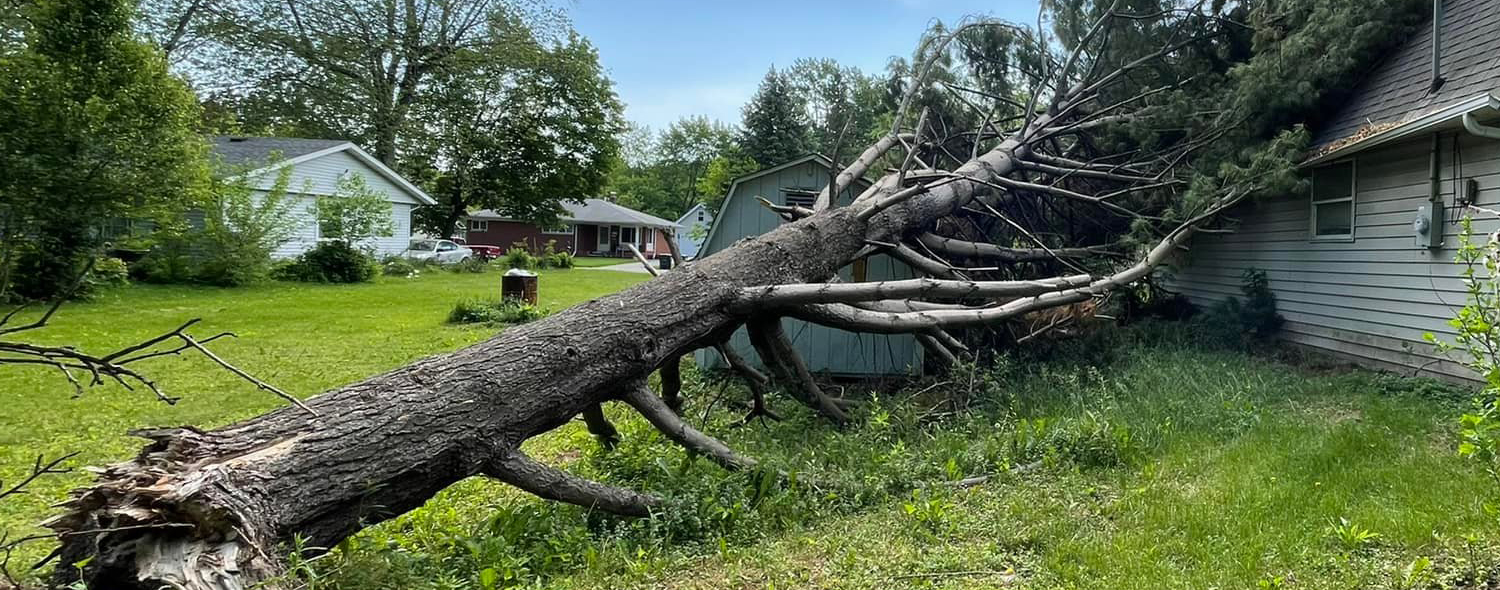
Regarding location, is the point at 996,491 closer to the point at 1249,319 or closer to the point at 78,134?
the point at 1249,319

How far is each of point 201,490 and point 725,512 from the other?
2051 millimetres

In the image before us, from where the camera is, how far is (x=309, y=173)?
20.2 m

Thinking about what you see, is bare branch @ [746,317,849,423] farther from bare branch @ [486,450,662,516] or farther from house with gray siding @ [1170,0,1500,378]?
house with gray siding @ [1170,0,1500,378]

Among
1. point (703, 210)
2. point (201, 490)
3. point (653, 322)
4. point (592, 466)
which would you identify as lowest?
point (592, 466)

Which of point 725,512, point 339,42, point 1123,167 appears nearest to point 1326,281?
point 1123,167

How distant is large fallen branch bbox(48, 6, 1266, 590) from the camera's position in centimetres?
229

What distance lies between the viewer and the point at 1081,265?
7449 mm

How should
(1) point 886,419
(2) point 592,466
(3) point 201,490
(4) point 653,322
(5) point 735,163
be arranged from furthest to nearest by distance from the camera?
(5) point 735,163, (1) point 886,419, (2) point 592,466, (4) point 653,322, (3) point 201,490

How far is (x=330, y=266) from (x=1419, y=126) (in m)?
19.5

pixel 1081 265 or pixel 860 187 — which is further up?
pixel 860 187

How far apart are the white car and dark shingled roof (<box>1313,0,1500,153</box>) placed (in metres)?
23.8

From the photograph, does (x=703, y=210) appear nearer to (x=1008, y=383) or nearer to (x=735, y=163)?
(x=735, y=163)

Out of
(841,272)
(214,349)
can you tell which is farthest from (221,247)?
(841,272)

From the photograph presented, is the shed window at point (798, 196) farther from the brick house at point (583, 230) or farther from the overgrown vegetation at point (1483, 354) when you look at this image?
the brick house at point (583, 230)
